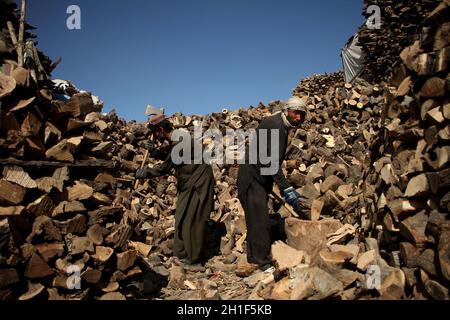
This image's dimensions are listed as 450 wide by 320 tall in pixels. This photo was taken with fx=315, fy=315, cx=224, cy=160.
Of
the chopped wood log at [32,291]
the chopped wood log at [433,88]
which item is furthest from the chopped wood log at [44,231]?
the chopped wood log at [433,88]

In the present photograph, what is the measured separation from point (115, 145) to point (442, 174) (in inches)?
269

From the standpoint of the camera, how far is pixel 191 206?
15.2 ft

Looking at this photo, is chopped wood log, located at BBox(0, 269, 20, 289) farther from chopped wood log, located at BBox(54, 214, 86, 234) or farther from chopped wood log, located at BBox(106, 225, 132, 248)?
chopped wood log, located at BBox(106, 225, 132, 248)

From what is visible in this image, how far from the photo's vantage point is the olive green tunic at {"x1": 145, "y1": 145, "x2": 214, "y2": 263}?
4.54 m

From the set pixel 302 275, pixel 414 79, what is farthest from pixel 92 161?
pixel 414 79

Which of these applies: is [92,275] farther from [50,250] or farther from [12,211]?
[12,211]

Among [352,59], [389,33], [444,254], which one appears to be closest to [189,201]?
[444,254]

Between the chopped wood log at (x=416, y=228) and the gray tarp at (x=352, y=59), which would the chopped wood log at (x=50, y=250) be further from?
the gray tarp at (x=352, y=59)

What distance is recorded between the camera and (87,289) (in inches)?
117

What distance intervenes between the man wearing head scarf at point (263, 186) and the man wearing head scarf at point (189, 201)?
64cm

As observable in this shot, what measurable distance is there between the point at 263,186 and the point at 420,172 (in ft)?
6.22

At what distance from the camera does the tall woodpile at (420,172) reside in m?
2.38

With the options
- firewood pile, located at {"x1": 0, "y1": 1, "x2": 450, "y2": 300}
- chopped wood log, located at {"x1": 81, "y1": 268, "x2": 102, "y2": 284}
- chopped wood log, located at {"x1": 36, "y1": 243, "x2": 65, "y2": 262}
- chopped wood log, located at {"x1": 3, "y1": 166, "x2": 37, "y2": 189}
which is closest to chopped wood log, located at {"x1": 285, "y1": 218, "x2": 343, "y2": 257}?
firewood pile, located at {"x1": 0, "y1": 1, "x2": 450, "y2": 300}

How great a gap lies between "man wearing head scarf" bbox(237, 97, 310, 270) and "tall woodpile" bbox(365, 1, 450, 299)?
1074mm
